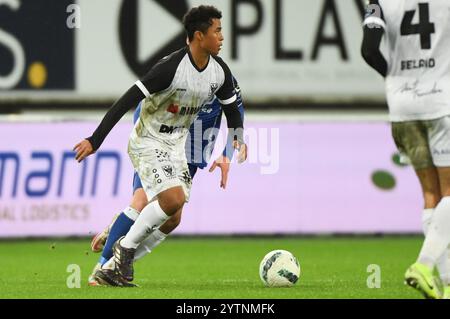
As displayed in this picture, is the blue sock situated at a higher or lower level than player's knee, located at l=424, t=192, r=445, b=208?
lower

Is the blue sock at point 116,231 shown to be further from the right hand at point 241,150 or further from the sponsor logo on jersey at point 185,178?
the right hand at point 241,150

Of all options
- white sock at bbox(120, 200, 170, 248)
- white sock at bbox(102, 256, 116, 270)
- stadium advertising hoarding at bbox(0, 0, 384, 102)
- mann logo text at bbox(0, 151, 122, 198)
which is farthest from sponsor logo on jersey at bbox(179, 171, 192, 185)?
stadium advertising hoarding at bbox(0, 0, 384, 102)

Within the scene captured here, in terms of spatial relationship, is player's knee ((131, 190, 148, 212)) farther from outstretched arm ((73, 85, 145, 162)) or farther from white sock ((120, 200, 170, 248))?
outstretched arm ((73, 85, 145, 162))

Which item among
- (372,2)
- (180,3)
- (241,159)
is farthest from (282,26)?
(372,2)

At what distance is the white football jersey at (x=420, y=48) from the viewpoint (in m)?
6.75

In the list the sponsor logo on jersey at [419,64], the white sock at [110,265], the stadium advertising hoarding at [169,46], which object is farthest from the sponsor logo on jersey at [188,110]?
the stadium advertising hoarding at [169,46]

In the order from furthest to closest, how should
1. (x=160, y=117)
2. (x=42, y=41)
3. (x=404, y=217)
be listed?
(x=42, y=41), (x=404, y=217), (x=160, y=117)

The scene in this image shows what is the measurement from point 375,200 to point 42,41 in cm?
567

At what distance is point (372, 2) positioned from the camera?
6863 millimetres

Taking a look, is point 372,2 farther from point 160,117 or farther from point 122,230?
point 122,230

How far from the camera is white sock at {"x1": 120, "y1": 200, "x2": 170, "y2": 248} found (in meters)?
7.93

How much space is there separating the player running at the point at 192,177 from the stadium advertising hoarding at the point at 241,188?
4.12m

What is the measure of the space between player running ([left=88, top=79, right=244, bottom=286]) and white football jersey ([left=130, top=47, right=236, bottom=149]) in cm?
32

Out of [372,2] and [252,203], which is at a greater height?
[372,2]
